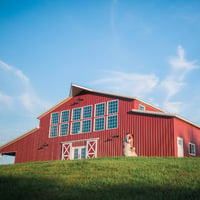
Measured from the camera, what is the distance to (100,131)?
83.4 ft

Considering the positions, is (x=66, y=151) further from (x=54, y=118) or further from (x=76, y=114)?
(x=54, y=118)

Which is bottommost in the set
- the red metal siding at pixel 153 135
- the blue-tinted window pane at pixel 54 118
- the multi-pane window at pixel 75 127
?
the red metal siding at pixel 153 135

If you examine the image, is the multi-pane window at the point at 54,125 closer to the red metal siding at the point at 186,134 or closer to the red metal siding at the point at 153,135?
the red metal siding at the point at 153,135

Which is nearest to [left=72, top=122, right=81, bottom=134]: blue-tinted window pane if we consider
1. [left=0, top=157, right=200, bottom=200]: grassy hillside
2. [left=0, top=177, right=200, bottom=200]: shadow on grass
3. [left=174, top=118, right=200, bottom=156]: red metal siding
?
[left=174, top=118, right=200, bottom=156]: red metal siding

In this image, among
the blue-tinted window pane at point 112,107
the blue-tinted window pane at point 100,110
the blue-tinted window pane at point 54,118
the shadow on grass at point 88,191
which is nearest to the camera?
the shadow on grass at point 88,191

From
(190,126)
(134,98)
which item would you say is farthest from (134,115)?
(190,126)

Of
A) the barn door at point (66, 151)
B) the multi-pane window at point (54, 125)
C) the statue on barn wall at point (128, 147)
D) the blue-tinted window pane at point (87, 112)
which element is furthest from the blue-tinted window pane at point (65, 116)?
the statue on barn wall at point (128, 147)

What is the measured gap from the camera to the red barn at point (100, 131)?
870 inches

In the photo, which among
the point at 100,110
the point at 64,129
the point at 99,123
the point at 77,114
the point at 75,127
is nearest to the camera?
the point at 99,123

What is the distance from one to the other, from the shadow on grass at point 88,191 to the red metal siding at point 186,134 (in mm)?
11538

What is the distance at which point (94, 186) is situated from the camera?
1112 centimetres

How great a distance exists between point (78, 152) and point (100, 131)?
3.02 m

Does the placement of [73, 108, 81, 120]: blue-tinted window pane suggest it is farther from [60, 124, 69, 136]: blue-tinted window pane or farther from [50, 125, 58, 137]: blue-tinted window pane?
[50, 125, 58, 137]: blue-tinted window pane

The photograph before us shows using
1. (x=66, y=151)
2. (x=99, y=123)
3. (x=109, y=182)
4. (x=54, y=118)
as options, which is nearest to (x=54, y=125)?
(x=54, y=118)
